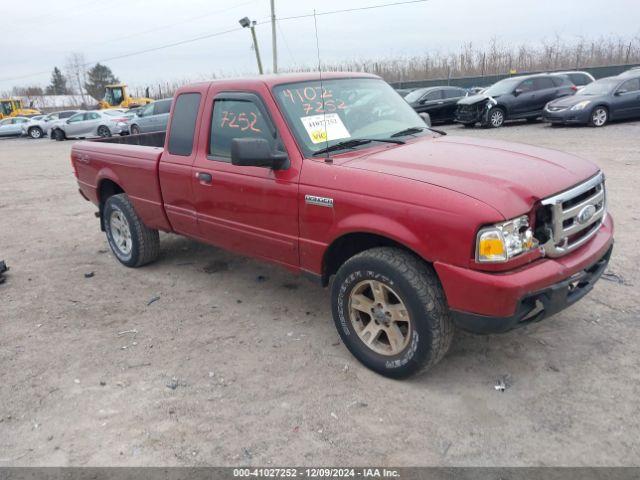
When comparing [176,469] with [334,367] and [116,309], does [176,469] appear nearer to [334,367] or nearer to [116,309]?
[334,367]

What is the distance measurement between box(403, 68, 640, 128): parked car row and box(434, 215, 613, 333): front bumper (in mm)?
13883

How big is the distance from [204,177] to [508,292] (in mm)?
2588

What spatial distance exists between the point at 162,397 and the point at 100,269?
9.47ft

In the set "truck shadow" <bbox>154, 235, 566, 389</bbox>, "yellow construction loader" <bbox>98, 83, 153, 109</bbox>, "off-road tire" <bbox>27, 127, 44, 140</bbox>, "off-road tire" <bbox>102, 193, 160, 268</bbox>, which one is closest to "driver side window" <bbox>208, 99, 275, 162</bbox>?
→ "truck shadow" <bbox>154, 235, 566, 389</bbox>

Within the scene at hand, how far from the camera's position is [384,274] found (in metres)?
3.01

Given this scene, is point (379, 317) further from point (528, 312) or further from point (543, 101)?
point (543, 101)

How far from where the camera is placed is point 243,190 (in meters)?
3.82

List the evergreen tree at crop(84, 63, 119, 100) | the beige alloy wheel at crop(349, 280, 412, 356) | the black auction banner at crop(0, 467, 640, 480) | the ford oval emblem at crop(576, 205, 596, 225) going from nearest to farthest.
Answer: the black auction banner at crop(0, 467, 640, 480) → the ford oval emblem at crop(576, 205, 596, 225) → the beige alloy wheel at crop(349, 280, 412, 356) → the evergreen tree at crop(84, 63, 119, 100)

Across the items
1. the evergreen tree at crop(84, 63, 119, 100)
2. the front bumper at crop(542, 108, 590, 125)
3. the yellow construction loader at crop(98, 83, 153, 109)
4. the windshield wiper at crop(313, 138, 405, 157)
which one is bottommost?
the front bumper at crop(542, 108, 590, 125)

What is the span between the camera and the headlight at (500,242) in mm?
2619

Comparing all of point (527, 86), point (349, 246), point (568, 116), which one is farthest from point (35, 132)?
point (349, 246)

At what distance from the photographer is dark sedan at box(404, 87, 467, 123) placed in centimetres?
1853

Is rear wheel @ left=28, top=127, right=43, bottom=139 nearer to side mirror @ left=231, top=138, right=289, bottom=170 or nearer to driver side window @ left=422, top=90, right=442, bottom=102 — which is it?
driver side window @ left=422, top=90, right=442, bottom=102

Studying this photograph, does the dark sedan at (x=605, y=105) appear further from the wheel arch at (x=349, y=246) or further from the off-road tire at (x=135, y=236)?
the wheel arch at (x=349, y=246)
